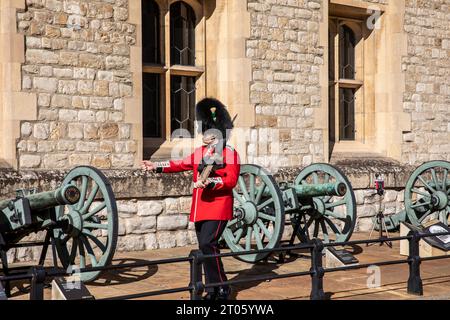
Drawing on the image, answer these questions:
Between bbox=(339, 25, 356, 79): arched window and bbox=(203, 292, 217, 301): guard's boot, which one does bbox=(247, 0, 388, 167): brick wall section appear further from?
bbox=(203, 292, 217, 301): guard's boot

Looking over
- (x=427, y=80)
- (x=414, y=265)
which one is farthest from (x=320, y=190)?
(x=427, y=80)

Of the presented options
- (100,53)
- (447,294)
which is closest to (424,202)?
(447,294)

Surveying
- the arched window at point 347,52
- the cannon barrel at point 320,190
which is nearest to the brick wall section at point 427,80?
the arched window at point 347,52

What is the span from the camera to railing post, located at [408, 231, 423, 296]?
6672mm

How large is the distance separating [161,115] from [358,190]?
3329 mm

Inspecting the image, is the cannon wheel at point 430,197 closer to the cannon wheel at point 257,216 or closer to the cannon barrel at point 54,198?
the cannon wheel at point 257,216

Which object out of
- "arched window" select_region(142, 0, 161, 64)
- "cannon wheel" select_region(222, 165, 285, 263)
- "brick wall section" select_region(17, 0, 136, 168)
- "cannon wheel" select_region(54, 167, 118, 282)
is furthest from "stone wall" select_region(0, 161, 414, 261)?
"arched window" select_region(142, 0, 161, 64)

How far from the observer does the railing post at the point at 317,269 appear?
6.03m

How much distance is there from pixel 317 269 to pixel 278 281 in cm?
148

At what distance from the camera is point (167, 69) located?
1024cm

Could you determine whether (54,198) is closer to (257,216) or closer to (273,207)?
(257,216)

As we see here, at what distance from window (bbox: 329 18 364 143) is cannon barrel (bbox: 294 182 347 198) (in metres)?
3.79

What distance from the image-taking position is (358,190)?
11.8m

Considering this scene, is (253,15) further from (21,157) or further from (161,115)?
(21,157)
